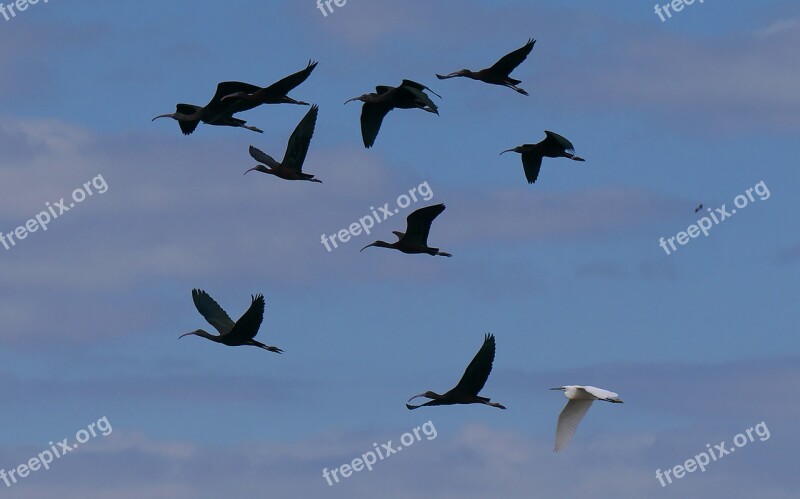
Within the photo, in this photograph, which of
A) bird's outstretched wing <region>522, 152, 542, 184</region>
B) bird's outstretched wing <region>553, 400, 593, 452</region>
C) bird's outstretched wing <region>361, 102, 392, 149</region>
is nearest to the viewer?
bird's outstretched wing <region>361, 102, 392, 149</region>

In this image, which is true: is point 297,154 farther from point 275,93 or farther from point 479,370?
point 479,370

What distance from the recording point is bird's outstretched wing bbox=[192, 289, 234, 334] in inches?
2093

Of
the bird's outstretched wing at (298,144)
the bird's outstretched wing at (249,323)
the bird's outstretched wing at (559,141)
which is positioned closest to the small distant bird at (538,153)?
the bird's outstretched wing at (559,141)

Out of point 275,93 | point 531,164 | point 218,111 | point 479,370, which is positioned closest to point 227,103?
point 218,111

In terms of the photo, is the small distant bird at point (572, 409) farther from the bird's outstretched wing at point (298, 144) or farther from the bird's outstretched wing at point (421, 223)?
the bird's outstretched wing at point (298, 144)

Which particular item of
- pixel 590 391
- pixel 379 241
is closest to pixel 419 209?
pixel 379 241

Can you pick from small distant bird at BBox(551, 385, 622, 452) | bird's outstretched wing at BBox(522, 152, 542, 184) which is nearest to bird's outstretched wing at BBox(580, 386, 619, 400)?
small distant bird at BBox(551, 385, 622, 452)

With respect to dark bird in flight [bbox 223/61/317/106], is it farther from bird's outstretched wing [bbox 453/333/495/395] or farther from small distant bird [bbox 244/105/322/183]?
bird's outstretched wing [bbox 453/333/495/395]

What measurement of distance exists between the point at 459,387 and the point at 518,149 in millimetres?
7919

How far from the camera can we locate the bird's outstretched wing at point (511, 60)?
172 feet

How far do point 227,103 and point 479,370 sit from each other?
10231 millimetres

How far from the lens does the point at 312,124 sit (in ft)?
A: 171

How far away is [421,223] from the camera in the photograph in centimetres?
5197

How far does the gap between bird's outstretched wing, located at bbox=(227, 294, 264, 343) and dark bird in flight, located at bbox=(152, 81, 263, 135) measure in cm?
596
